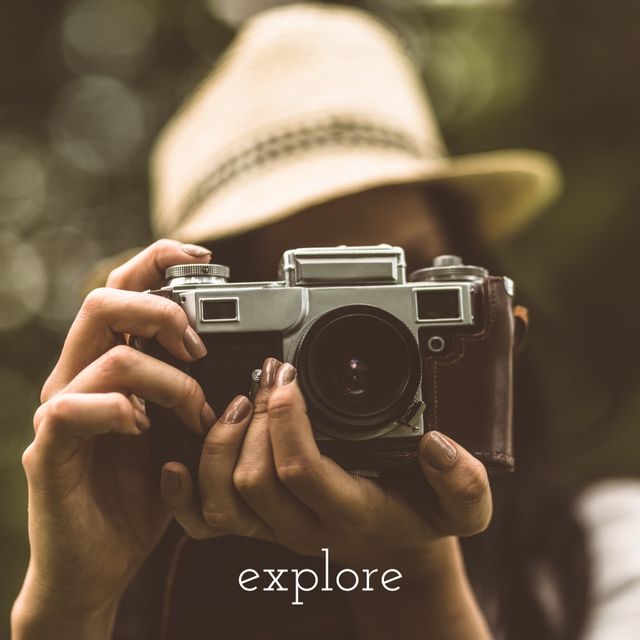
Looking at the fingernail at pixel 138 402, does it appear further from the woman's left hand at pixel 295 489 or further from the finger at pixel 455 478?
the finger at pixel 455 478

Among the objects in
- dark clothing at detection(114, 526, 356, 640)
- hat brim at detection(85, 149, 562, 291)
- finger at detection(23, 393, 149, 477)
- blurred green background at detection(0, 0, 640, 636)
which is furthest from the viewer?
blurred green background at detection(0, 0, 640, 636)

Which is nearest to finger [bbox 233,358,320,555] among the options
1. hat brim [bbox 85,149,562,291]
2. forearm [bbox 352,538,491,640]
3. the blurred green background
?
forearm [bbox 352,538,491,640]

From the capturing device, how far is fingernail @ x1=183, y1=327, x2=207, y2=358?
1.54ft

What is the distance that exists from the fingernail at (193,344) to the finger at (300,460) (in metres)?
0.06

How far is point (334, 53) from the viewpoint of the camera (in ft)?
2.71

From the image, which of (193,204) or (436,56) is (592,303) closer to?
(436,56)

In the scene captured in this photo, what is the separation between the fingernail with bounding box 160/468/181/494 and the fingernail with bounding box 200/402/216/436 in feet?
0.12

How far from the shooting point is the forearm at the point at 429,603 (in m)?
0.53

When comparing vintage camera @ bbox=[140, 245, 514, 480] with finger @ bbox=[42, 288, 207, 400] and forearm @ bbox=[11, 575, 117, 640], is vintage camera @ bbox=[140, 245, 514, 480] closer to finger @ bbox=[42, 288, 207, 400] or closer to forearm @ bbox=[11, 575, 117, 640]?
finger @ bbox=[42, 288, 207, 400]

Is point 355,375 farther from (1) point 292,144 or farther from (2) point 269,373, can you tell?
(1) point 292,144

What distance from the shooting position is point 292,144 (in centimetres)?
76

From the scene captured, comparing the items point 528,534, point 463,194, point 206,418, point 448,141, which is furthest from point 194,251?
point 448,141

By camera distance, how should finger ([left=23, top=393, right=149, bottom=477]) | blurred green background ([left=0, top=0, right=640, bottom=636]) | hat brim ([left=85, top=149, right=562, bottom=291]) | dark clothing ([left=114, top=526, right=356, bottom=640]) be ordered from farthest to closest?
blurred green background ([left=0, top=0, right=640, bottom=636]) < hat brim ([left=85, top=149, right=562, bottom=291]) < dark clothing ([left=114, top=526, right=356, bottom=640]) < finger ([left=23, top=393, right=149, bottom=477])

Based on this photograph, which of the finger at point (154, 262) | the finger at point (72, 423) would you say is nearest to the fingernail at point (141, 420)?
the finger at point (72, 423)
